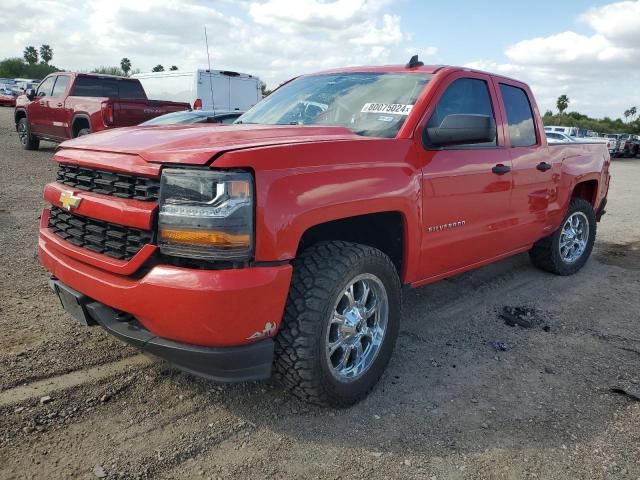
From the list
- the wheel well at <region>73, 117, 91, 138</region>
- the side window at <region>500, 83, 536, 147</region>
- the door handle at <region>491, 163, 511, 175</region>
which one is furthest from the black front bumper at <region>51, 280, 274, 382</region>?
the wheel well at <region>73, 117, 91, 138</region>

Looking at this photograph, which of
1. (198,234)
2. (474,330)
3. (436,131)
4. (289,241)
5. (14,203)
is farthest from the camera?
(14,203)

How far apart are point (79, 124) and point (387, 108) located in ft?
→ 31.7

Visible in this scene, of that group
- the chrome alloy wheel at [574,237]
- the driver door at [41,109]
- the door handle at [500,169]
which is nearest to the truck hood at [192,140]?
the door handle at [500,169]

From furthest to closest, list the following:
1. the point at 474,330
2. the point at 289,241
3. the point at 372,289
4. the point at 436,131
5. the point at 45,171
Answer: the point at 45,171 < the point at 474,330 < the point at 436,131 < the point at 372,289 < the point at 289,241

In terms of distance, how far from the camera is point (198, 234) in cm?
229

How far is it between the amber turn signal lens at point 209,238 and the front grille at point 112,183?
0.74 ft

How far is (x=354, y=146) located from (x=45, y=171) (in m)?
9.24

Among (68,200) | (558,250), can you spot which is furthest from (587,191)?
(68,200)

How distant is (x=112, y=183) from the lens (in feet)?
8.57

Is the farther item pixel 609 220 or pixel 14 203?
pixel 609 220

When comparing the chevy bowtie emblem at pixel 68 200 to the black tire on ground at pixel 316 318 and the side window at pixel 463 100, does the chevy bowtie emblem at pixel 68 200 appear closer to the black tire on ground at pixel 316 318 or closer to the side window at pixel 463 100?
the black tire on ground at pixel 316 318

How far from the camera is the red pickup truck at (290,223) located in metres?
2.32

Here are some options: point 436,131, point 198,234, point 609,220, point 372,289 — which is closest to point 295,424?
A: point 372,289

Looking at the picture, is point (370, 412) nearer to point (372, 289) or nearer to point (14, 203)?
point (372, 289)
